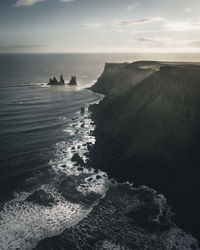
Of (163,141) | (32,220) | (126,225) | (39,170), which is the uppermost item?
(163,141)

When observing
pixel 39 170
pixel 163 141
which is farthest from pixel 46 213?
pixel 163 141

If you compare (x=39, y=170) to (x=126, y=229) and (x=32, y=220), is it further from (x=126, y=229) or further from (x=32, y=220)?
(x=126, y=229)

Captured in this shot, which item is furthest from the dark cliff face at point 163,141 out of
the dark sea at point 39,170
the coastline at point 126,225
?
the dark sea at point 39,170

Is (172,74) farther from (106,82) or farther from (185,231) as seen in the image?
(106,82)

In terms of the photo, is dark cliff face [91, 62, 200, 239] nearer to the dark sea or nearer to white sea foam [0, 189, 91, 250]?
the dark sea

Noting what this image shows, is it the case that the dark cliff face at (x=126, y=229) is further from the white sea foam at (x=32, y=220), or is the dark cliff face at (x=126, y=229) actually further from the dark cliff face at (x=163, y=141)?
the dark cliff face at (x=163, y=141)

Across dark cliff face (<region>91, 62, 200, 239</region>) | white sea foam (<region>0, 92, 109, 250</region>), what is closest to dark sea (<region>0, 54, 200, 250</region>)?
white sea foam (<region>0, 92, 109, 250</region>)

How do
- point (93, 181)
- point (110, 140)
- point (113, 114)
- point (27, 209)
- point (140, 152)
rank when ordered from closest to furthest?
1. point (27, 209)
2. point (93, 181)
3. point (140, 152)
4. point (110, 140)
5. point (113, 114)

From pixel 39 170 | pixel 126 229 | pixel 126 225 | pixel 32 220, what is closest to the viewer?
pixel 126 229

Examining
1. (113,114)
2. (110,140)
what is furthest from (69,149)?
(113,114)
